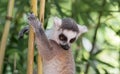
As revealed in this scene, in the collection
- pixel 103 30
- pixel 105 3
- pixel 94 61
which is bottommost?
pixel 94 61

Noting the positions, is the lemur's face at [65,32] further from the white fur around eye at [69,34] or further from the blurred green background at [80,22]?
the blurred green background at [80,22]

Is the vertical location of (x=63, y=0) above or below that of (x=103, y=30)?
above

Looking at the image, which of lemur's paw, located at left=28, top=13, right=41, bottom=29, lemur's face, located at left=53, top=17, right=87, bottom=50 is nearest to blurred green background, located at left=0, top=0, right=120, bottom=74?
lemur's face, located at left=53, top=17, right=87, bottom=50

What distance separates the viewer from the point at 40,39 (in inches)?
91.7

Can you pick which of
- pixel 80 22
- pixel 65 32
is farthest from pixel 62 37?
pixel 80 22

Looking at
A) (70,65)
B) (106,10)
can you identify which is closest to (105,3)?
(106,10)

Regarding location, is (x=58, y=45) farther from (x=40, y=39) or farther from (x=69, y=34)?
(x=40, y=39)

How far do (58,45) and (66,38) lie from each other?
13 cm

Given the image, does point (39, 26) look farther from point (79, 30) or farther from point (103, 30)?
point (103, 30)

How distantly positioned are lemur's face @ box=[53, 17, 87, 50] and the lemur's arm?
10cm

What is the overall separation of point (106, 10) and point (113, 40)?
52 centimetres

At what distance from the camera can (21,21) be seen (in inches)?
135

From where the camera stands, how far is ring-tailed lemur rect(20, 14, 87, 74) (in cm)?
237

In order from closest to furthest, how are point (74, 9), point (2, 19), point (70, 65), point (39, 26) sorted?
1. point (39, 26)
2. point (70, 65)
3. point (2, 19)
4. point (74, 9)
